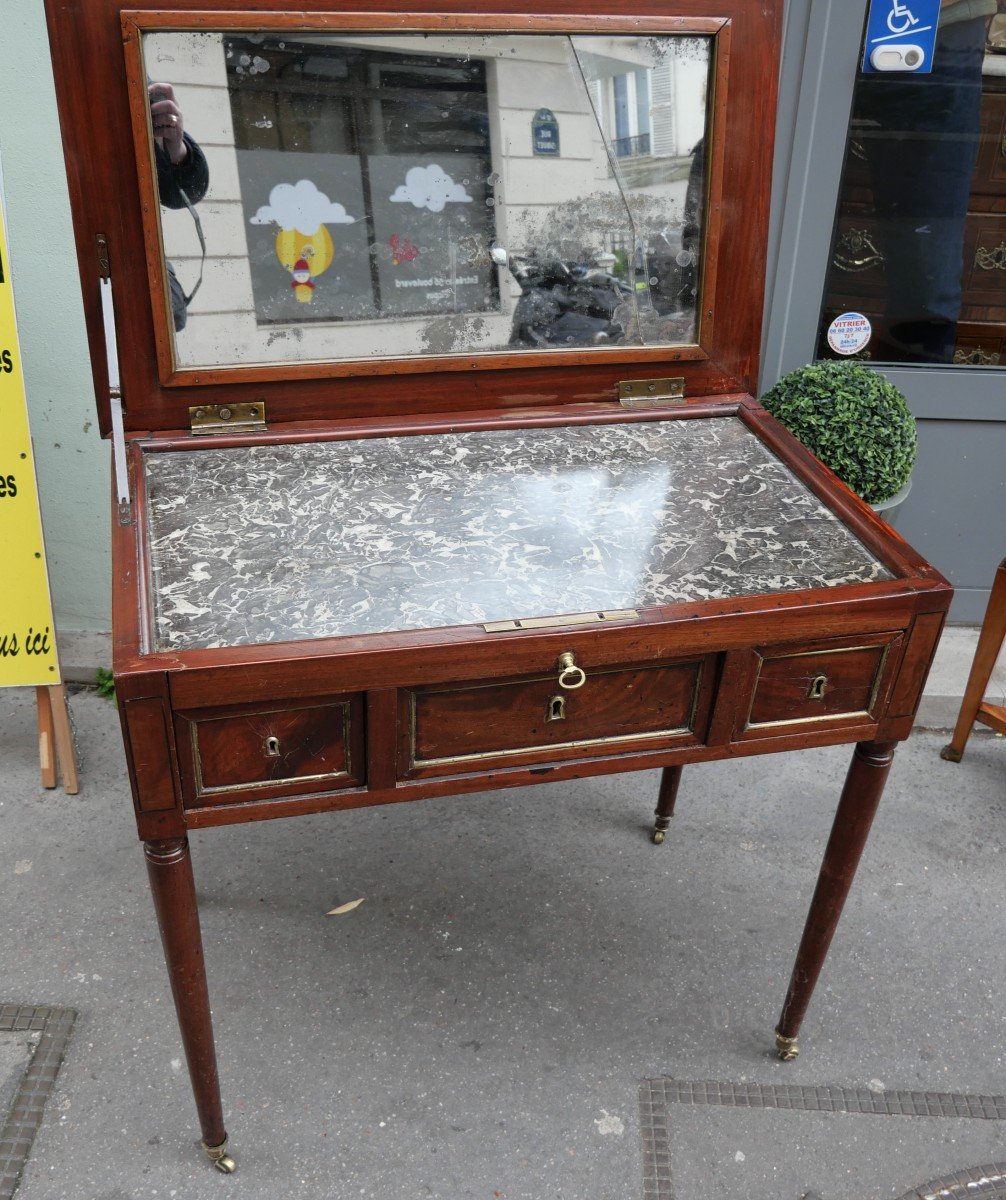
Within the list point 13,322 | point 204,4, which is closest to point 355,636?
point 204,4

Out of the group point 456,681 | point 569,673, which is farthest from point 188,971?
point 569,673

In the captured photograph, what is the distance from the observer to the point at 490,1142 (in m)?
1.87

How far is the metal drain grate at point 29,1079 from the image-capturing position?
1798 mm

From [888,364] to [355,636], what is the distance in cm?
245

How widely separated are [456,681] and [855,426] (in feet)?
4.65

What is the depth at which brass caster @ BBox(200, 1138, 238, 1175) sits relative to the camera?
1.78m

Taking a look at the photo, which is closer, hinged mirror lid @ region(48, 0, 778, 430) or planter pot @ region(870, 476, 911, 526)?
hinged mirror lid @ region(48, 0, 778, 430)

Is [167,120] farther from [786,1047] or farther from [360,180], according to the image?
[786,1047]

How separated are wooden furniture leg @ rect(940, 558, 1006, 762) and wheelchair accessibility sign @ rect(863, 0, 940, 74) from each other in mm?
1399

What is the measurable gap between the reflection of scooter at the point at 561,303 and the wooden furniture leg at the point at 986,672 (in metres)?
1.36

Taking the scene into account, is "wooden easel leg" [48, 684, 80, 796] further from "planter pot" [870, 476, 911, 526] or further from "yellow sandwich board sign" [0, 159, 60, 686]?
"planter pot" [870, 476, 911, 526]

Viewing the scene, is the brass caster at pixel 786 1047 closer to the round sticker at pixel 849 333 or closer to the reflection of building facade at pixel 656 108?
the reflection of building facade at pixel 656 108

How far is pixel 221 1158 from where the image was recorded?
179 centimetres

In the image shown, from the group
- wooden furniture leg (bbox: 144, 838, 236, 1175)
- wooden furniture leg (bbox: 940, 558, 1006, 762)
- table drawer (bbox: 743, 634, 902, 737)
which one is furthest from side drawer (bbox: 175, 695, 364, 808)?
wooden furniture leg (bbox: 940, 558, 1006, 762)
